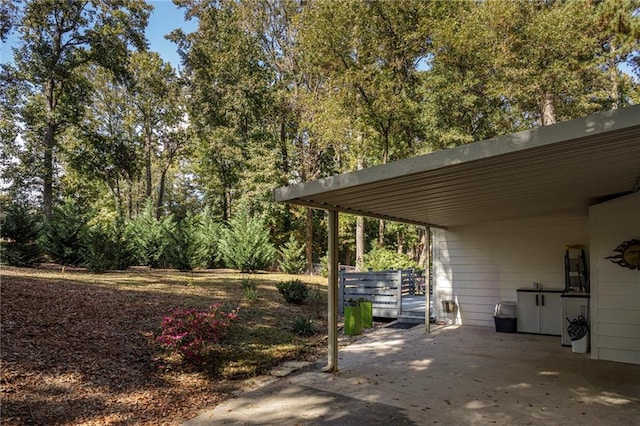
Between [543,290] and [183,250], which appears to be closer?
[543,290]

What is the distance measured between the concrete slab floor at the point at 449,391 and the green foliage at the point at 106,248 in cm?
733

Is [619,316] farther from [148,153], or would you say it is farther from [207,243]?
[148,153]

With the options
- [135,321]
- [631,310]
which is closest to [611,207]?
[631,310]

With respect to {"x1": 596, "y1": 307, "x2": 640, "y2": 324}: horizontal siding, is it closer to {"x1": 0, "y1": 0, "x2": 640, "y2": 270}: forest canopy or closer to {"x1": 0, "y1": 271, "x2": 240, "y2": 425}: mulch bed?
{"x1": 0, "y1": 271, "x2": 240, "y2": 425}: mulch bed

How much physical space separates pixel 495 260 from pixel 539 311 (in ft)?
3.69

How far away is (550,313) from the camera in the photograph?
22.3 feet

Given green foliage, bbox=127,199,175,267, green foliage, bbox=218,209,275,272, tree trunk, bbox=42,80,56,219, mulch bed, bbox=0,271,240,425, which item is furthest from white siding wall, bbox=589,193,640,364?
tree trunk, bbox=42,80,56,219

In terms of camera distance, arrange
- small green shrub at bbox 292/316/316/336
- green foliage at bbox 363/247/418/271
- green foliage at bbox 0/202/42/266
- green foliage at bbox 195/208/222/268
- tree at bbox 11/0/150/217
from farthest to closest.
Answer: tree at bbox 11/0/150/217
green foliage at bbox 195/208/222/268
green foliage at bbox 363/247/418/271
green foliage at bbox 0/202/42/266
small green shrub at bbox 292/316/316/336

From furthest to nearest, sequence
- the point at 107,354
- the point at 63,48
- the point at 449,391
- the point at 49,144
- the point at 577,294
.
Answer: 1. the point at 49,144
2. the point at 63,48
3. the point at 577,294
4. the point at 107,354
5. the point at 449,391

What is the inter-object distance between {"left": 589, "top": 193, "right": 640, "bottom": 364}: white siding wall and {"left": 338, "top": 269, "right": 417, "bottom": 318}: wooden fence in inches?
134

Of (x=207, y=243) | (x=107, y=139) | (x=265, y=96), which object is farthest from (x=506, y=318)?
(x=107, y=139)

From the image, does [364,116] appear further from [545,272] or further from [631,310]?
[631,310]

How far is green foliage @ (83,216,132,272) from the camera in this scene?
32.9ft

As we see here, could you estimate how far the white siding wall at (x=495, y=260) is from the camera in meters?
7.00
